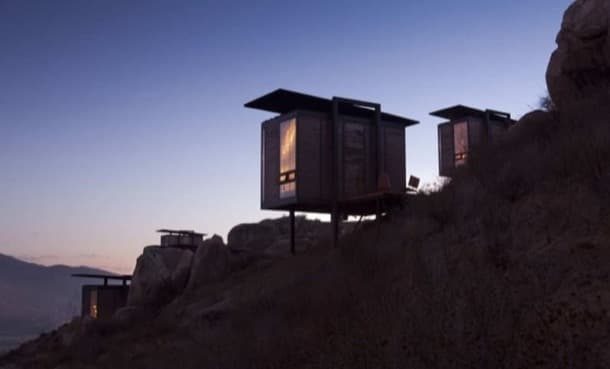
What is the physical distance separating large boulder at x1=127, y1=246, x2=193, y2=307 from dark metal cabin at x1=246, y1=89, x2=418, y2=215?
6896 millimetres

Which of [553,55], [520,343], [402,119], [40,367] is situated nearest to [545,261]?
[520,343]

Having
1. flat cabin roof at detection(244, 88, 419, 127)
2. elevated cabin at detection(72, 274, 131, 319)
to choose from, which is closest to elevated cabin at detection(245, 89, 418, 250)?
flat cabin roof at detection(244, 88, 419, 127)

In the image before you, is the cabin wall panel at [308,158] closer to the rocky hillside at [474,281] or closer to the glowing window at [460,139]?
the rocky hillside at [474,281]

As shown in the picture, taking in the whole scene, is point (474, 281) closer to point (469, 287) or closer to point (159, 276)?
point (469, 287)

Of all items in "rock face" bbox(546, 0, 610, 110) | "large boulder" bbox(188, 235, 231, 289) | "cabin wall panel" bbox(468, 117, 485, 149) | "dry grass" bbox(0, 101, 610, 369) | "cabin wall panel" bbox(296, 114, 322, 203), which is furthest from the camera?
"cabin wall panel" bbox(468, 117, 485, 149)

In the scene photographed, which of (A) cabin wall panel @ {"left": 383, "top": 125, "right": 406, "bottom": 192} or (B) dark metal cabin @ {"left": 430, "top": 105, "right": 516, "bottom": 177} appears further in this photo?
(B) dark metal cabin @ {"left": 430, "top": 105, "right": 516, "bottom": 177}

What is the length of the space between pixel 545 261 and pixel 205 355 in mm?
5619

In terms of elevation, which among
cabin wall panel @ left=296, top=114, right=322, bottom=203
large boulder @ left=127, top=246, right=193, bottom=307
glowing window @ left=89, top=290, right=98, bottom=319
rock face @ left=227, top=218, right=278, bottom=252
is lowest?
glowing window @ left=89, top=290, right=98, bottom=319

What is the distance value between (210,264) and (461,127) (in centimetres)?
1369

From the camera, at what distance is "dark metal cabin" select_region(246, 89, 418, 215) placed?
21.4 m

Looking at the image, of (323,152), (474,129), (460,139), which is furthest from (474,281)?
(460,139)

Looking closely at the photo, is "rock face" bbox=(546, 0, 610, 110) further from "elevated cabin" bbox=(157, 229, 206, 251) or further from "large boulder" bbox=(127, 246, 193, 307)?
"elevated cabin" bbox=(157, 229, 206, 251)

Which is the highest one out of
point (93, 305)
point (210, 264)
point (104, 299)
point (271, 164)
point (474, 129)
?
point (474, 129)

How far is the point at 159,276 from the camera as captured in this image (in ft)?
92.8
